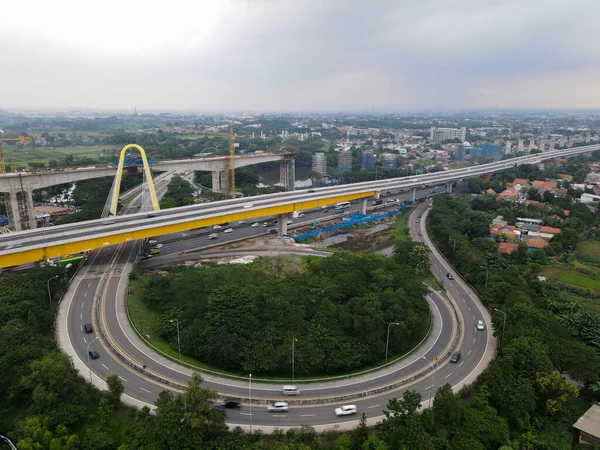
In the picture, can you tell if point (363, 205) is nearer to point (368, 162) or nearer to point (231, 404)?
point (368, 162)

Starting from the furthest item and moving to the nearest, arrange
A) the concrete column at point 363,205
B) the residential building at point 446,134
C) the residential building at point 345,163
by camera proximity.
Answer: the residential building at point 446,134 < the residential building at point 345,163 < the concrete column at point 363,205

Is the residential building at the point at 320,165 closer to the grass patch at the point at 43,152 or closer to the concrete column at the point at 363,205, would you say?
the concrete column at the point at 363,205

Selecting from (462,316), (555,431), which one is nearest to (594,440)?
(555,431)

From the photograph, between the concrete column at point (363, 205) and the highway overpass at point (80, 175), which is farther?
the concrete column at point (363, 205)

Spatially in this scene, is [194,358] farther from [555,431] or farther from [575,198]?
[575,198]

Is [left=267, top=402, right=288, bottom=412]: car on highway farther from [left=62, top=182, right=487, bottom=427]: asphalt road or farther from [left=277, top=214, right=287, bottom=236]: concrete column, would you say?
[left=277, top=214, right=287, bottom=236]: concrete column

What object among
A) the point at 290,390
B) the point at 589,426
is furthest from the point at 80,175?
the point at 589,426

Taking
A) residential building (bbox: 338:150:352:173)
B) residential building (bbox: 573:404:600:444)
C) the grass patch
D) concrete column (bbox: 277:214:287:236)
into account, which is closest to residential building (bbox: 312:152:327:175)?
residential building (bbox: 338:150:352:173)

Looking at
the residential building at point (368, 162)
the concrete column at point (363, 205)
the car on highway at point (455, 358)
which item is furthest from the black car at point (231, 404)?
the residential building at point (368, 162)
